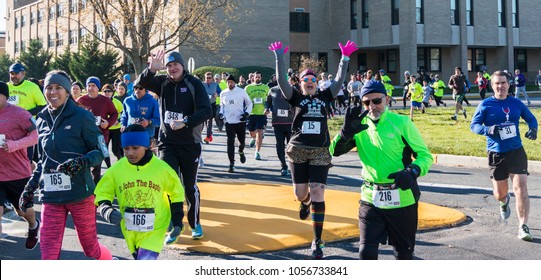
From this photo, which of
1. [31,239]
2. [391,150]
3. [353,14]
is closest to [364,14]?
[353,14]

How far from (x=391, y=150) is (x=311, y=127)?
2.09m

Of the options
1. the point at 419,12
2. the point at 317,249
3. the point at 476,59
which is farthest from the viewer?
the point at 476,59

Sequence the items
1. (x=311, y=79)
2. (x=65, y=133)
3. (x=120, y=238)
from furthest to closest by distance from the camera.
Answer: (x=120, y=238) → (x=311, y=79) → (x=65, y=133)

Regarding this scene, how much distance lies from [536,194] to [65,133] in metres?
8.10

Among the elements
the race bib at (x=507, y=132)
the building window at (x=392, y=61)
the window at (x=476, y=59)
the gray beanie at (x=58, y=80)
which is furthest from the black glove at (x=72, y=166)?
the window at (x=476, y=59)

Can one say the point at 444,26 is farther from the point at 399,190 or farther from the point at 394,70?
the point at 399,190

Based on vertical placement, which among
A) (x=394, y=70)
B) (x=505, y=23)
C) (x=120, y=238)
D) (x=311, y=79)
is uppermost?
(x=505, y=23)

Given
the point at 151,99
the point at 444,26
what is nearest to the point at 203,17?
the point at 444,26

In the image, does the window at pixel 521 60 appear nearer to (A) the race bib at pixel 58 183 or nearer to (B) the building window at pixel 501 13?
(B) the building window at pixel 501 13

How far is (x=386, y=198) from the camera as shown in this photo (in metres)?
5.41

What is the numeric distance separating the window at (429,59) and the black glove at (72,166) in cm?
4647

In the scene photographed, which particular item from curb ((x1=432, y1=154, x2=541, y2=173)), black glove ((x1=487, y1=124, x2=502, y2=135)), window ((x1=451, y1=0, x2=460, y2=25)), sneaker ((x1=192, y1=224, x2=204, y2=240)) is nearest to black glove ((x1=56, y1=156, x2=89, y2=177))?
sneaker ((x1=192, y1=224, x2=204, y2=240))

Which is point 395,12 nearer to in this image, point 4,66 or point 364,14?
point 364,14

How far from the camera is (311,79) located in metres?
7.58
